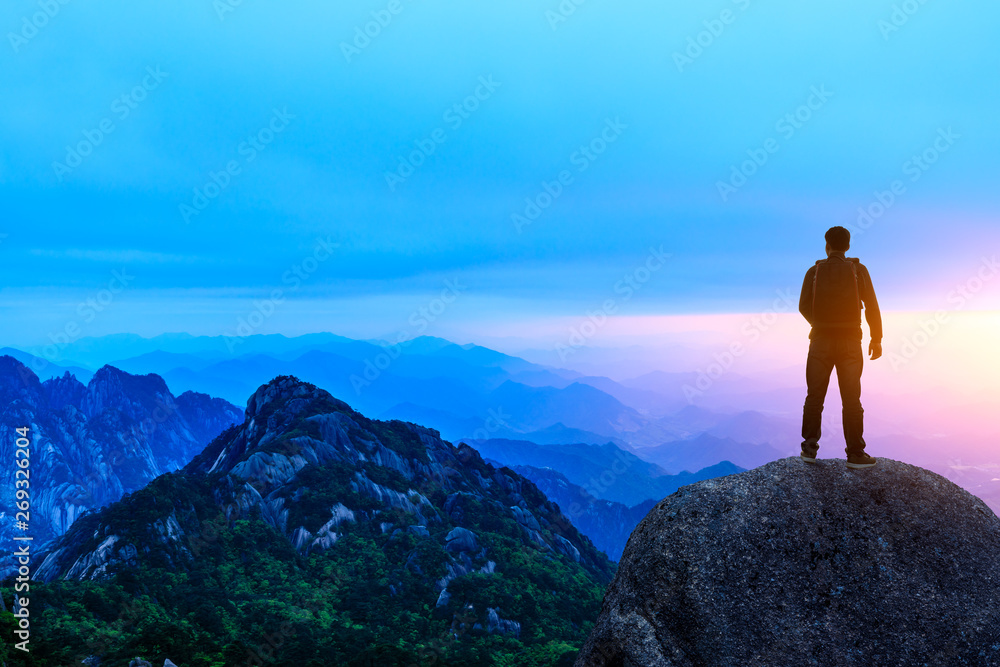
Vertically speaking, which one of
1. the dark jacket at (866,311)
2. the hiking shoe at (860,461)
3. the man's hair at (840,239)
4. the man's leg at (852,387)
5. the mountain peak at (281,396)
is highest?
the mountain peak at (281,396)

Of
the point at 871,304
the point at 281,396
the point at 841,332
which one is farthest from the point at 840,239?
the point at 281,396

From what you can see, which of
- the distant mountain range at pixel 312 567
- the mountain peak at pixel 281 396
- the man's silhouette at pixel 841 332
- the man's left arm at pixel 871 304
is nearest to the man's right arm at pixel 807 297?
the man's silhouette at pixel 841 332

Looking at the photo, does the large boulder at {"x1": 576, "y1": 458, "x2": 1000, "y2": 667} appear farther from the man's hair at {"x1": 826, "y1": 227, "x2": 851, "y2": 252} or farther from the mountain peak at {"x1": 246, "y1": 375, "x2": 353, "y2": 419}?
the mountain peak at {"x1": 246, "y1": 375, "x2": 353, "y2": 419}

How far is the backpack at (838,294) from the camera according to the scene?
9758 mm

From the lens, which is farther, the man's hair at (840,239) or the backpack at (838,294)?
the man's hair at (840,239)

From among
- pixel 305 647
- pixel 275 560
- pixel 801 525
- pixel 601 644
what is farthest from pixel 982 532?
pixel 275 560

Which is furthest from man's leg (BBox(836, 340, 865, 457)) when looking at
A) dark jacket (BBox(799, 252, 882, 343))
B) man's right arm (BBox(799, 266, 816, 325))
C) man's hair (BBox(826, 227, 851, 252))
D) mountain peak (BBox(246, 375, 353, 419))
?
mountain peak (BBox(246, 375, 353, 419))

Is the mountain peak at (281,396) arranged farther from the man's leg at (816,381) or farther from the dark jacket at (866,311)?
the dark jacket at (866,311)

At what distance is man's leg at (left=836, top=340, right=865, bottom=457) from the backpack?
45cm

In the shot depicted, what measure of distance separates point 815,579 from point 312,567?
6866cm

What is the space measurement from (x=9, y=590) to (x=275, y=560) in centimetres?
2768

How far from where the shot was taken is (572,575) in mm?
79500

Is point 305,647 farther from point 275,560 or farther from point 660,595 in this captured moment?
point 660,595

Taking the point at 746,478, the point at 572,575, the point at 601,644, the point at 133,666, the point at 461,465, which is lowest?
the point at 133,666
